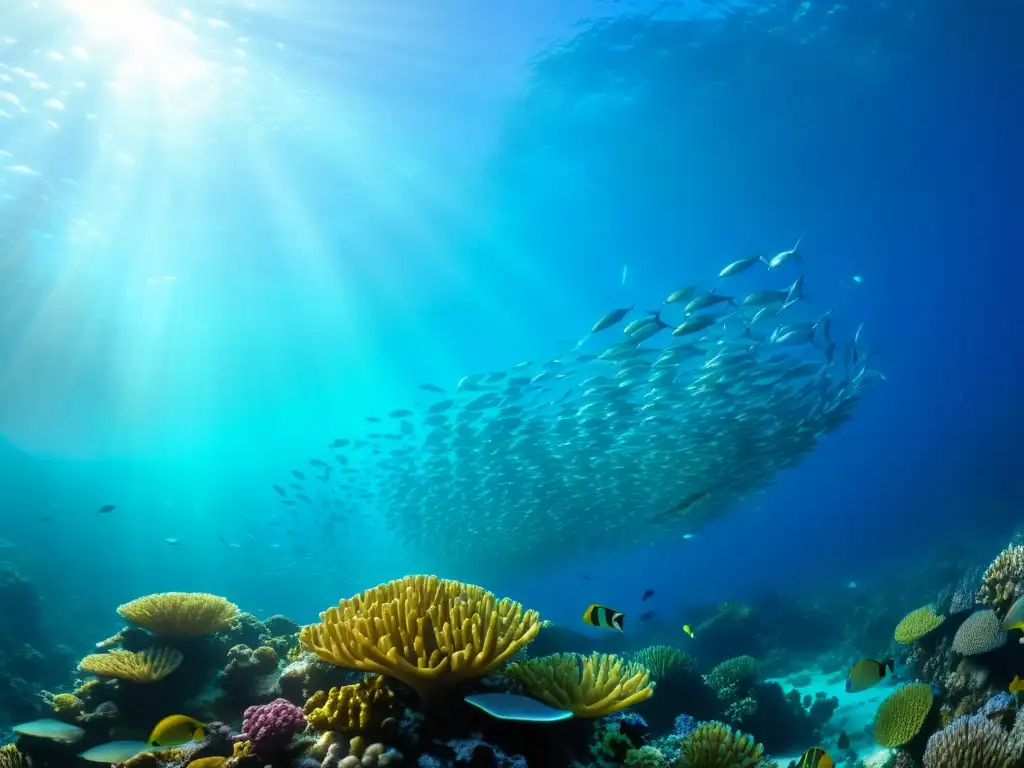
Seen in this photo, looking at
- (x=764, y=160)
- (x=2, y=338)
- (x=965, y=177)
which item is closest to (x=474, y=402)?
(x=764, y=160)

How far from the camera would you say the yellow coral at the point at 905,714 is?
5.63 metres

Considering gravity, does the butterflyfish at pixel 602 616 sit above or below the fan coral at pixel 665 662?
below

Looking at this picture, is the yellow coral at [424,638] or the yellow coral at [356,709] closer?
the yellow coral at [424,638]

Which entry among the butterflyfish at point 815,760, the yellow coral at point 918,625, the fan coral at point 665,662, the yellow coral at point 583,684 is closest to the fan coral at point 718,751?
the butterflyfish at point 815,760

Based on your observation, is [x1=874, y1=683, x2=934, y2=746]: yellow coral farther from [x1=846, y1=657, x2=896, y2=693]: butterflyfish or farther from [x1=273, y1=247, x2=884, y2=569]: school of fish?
[x1=273, y1=247, x2=884, y2=569]: school of fish

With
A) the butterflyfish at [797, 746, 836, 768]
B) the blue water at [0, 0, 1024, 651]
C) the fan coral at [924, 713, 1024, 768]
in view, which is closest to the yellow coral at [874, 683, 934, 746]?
the fan coral at [924, 713, 1024, 768]

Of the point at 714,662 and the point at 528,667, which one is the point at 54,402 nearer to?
the point at 714,662

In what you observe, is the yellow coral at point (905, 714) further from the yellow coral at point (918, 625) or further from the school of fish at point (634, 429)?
the school of fish at point (634, 429)

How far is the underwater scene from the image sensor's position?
4.06m

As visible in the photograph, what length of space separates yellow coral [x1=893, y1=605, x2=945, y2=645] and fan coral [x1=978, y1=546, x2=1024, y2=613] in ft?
1.78

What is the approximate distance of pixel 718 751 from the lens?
13.1 ft

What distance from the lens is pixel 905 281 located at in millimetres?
44594

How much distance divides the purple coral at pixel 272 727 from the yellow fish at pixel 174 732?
1.59 feet

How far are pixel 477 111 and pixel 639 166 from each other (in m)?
8.75
